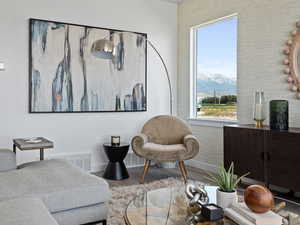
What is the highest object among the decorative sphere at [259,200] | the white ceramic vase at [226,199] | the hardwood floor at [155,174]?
the decorative sphere at [259,200]

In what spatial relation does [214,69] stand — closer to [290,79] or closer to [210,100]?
[210,100]

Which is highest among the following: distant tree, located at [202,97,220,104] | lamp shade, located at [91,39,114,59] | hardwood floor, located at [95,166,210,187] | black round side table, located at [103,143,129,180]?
lamp shade, located at [91,39,114,59]

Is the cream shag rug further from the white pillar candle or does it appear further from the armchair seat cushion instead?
the white pillar candle

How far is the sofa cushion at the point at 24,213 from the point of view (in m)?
1.38

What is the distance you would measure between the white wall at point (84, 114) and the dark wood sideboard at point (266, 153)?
1.74 metres

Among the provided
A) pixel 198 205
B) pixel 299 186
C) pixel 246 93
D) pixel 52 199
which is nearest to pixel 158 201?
pixel 198 205

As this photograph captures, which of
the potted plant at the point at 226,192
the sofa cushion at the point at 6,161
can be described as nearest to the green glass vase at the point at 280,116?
the potted plant at the point at 226,192

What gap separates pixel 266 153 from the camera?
2.96 m

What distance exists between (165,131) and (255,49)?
1566 mm

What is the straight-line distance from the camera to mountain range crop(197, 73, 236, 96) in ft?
13.4

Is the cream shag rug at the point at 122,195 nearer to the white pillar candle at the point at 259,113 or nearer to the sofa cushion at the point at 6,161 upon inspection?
the sofa cushion at the point at 6,161

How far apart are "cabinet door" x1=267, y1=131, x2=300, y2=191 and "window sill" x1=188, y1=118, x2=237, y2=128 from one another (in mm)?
1031

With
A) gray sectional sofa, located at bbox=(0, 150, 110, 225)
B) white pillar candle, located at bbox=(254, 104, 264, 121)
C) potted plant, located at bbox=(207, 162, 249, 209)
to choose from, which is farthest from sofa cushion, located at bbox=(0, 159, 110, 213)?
white pillar candle, located at bbox=(254, 104, 264, 121)

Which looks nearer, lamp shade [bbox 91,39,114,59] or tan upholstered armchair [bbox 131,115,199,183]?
lamp shade [bbox 91,39,114,59]
